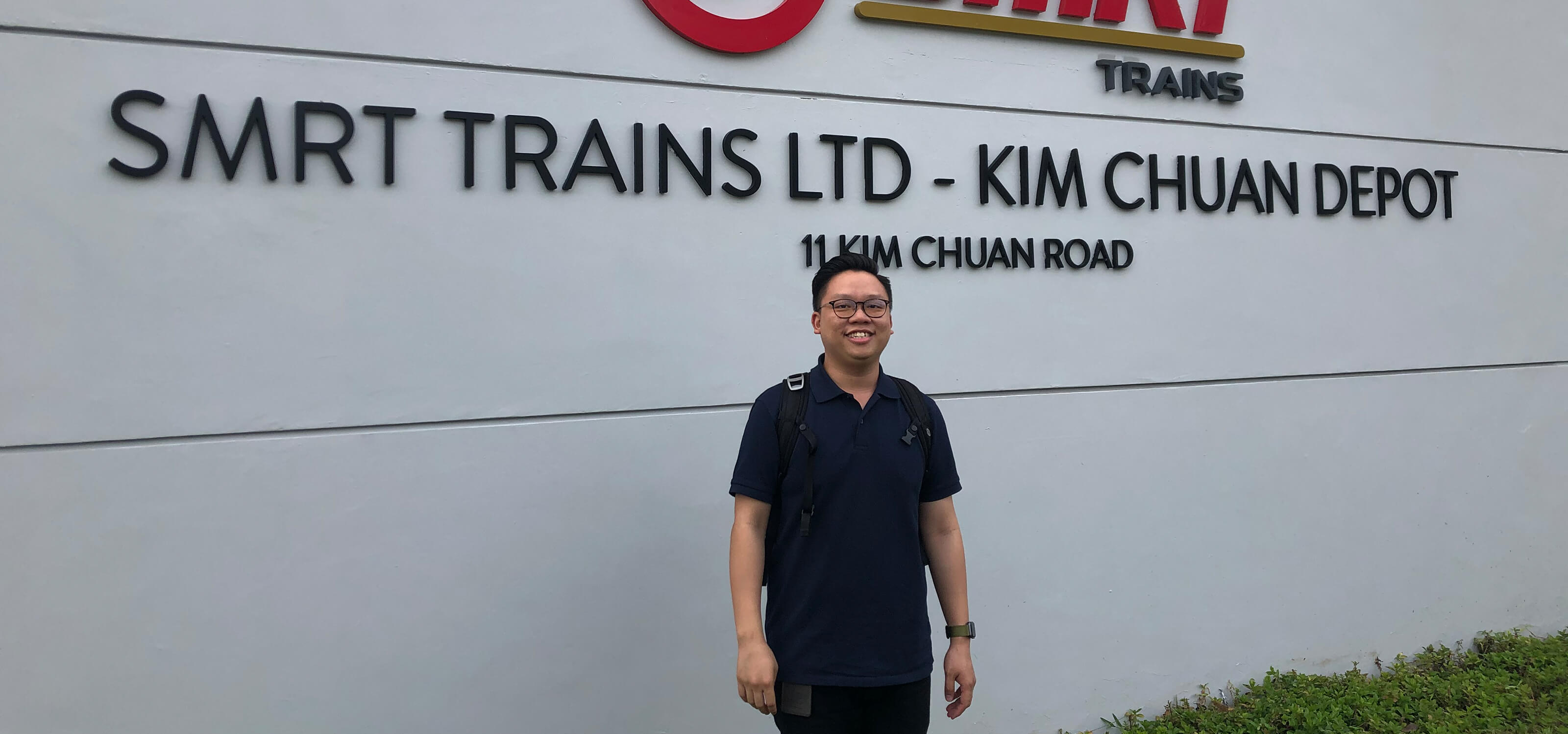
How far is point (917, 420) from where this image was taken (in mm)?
2297

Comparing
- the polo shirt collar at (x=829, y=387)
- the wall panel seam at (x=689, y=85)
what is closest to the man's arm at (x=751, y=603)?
the polo shirt collar at (x=829, y=387)

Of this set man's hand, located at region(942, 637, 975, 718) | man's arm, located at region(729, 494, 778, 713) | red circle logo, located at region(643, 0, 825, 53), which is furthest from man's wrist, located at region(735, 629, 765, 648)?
red circle logo, located at region(643, 0, 825, 53)

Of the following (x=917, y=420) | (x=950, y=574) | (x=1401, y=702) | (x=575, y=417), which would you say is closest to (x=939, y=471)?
(x=917, y=420)

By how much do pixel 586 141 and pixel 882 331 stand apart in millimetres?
1340

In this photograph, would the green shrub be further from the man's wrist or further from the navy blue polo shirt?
the man's wrist

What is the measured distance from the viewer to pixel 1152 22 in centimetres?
381

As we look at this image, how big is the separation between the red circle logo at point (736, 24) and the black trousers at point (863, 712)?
2094 millimetres

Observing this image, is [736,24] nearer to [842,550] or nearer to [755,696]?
[842,550]

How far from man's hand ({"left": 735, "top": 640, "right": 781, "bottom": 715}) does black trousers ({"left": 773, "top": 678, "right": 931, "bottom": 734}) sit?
119 millimetres

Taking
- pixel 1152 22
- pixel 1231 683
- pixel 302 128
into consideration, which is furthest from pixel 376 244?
pixel 1231 683

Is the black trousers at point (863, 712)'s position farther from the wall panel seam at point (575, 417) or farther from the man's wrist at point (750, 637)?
the wall panel seam at point (575, 417)

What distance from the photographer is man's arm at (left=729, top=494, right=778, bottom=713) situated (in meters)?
2.03

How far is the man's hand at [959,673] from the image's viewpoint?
2.26 metres

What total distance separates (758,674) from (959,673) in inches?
21.1
